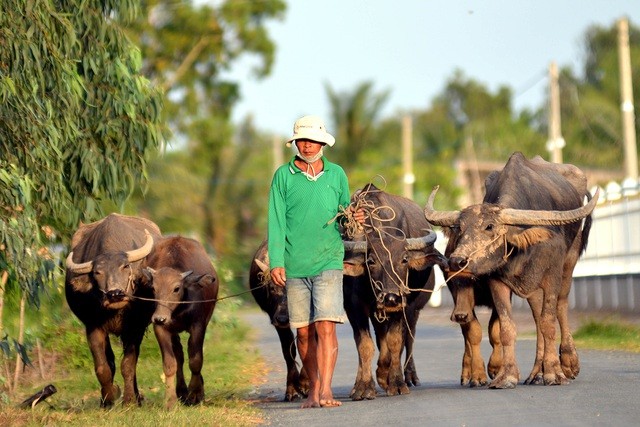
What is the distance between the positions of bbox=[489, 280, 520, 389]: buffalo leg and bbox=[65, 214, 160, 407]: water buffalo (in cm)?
329

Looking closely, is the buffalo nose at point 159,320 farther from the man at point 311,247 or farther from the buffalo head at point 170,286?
the man at point 311,247

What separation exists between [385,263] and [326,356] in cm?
114

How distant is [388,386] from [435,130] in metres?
51.4

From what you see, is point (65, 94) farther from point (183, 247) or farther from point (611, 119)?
point (611, 119)

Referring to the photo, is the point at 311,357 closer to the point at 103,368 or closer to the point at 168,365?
the point at 168,365

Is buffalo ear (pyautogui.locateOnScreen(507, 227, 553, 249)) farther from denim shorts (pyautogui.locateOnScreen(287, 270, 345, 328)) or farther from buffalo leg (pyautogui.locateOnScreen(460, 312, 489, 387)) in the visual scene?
denim shorts (pyautogui.locateOnScreen(287, 270, 345, 328))

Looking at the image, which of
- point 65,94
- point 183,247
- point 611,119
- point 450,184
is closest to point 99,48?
point 65,94

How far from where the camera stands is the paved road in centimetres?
982

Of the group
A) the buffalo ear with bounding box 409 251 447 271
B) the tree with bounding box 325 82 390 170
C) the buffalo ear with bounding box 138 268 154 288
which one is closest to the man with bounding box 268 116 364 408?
the buffalo ear with bounding box 409 251 447 271

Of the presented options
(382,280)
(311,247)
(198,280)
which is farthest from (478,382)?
(198,280)

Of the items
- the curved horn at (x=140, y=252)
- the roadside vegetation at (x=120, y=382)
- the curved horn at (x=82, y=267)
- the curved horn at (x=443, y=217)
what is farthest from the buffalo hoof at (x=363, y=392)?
the curved horn at (x=82, y=267)

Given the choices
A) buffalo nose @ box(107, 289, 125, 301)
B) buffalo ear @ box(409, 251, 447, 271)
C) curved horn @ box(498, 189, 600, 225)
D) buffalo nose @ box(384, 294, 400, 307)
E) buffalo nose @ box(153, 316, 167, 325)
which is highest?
curved horn @ box(498, 189, 600, 225)

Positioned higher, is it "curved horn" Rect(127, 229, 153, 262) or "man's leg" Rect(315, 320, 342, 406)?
"curved horn" Rect(127, 229, 153, 262)

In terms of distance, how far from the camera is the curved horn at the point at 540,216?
1263cm
